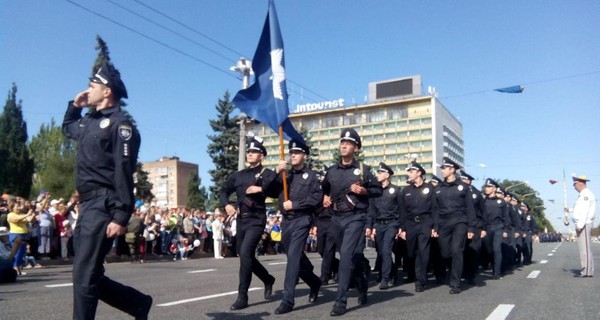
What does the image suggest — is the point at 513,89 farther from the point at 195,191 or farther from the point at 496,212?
the point at 195,191

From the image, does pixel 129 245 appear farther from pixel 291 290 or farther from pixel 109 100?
pixel 109 100

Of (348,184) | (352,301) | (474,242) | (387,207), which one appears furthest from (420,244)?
(348,184)

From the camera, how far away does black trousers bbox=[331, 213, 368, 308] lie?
7191mm

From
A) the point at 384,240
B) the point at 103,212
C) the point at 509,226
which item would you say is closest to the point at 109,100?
the point at 103,212

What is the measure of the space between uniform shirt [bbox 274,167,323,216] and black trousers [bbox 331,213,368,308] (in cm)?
41

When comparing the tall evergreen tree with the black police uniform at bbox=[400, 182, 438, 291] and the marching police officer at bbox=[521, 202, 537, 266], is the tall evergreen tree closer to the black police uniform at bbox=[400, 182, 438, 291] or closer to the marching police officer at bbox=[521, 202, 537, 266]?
the marching police officer at bbox=[521, 202, 537, 266]

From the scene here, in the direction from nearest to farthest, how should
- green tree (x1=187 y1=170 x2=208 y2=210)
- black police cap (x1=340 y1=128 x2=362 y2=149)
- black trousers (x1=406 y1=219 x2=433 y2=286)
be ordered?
1. black police cap (x1=340 y1=128 x2=362 y2=149)
2. black trousers (x1=406 y1=219 x2=433 y2=286)
3. green tree (x1=187 y1=170 x2=208 y2=210)

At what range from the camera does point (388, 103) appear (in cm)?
11600

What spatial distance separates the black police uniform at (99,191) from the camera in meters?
4.45

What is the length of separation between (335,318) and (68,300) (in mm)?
3981

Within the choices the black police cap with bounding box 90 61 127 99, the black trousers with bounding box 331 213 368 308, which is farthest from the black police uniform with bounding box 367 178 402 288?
the black police cap with bounding box 90 61 127 99

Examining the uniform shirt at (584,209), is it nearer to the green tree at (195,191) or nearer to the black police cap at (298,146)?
the black police cap at (298,146)

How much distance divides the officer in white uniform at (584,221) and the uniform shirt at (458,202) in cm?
329

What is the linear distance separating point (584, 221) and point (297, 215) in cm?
771
